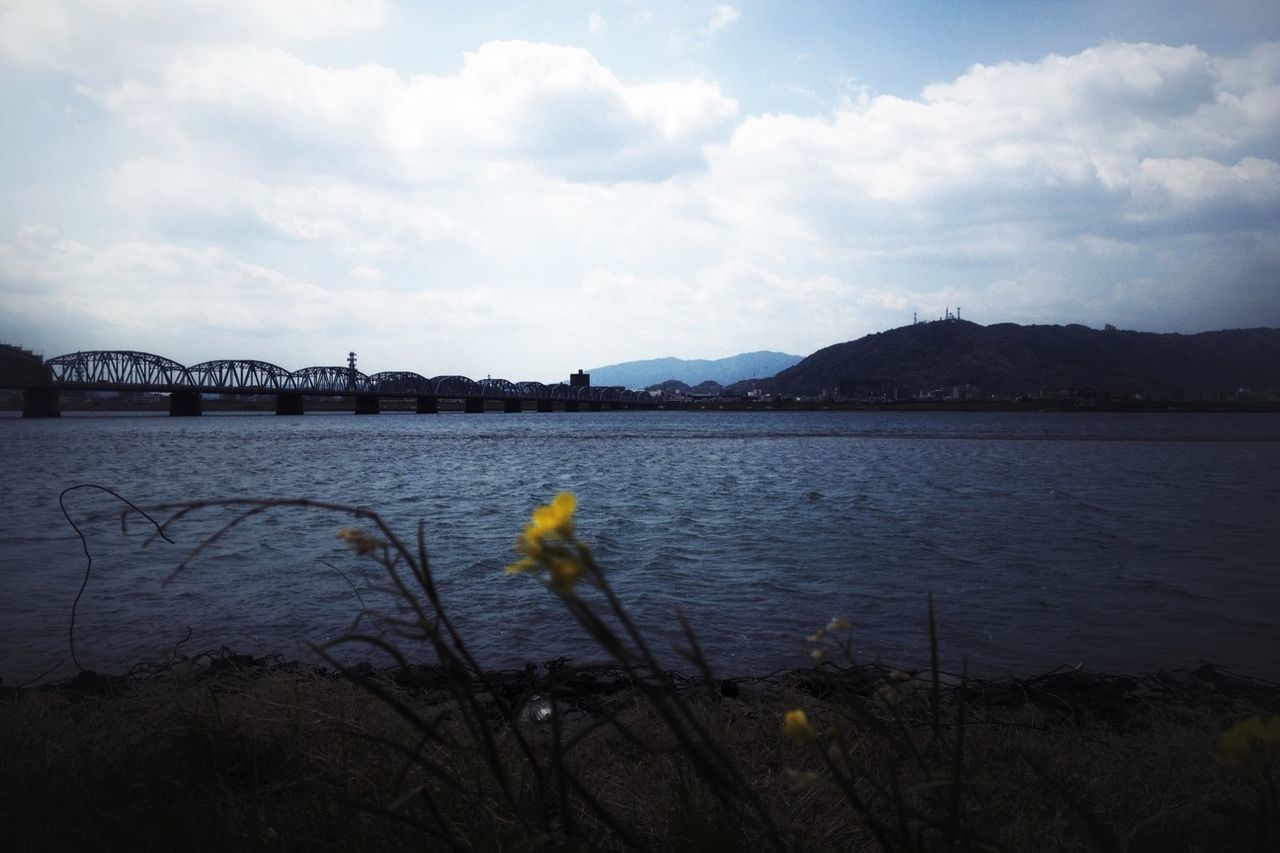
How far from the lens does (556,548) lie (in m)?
0.93

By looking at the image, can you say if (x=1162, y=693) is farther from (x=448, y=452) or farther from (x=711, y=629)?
(x=448, y=452)

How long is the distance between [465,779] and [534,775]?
281 mm

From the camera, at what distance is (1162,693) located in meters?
6.48

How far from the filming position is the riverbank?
2.23 meters

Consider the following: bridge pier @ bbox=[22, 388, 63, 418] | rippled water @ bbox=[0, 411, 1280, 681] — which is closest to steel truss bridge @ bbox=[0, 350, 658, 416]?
bridge pier @ bbox=[22, 388, 63, 418]

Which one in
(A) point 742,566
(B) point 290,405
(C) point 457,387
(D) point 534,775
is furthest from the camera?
(C) point 457,387

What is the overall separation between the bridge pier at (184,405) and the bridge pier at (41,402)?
13918 millimetres

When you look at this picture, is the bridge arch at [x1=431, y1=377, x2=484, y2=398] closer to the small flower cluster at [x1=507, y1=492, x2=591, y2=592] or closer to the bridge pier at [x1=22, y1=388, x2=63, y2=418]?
the bridge pier at [x1=22, y1=388, x2=63, y2=418]

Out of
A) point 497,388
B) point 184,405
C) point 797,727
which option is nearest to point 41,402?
point 184,405

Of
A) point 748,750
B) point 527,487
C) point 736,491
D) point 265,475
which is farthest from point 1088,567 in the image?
point 265,475

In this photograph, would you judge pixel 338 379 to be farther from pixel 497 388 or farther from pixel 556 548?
pixel 556 548

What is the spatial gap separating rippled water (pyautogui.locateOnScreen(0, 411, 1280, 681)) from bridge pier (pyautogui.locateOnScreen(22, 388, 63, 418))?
285 feet

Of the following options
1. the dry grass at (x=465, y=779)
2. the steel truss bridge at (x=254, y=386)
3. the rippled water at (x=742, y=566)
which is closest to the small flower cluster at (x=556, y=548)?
the dry grass at (x=465, y=779)

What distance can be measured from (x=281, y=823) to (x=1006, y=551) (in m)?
14.7
